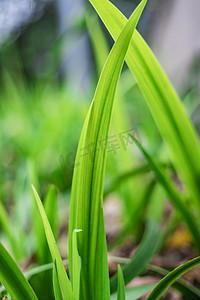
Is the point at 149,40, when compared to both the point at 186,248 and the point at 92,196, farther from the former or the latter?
the point at 92,196

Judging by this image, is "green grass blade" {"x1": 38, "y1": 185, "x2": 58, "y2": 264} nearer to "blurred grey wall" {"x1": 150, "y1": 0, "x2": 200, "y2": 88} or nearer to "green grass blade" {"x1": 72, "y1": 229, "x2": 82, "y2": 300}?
"green grass blade" {"x1": 72, "y1": 229, "x2": 82, "y2": 300}

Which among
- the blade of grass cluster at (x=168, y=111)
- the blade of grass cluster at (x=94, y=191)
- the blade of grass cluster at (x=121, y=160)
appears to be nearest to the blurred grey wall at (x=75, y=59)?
the blade of grass cluster at (x=121, y=160)

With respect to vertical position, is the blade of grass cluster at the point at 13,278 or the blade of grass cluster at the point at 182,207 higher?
the blade of grass cluster at the point at 13,278

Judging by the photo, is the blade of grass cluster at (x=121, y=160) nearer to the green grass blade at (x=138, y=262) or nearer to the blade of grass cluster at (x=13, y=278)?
the green grass blade at (x=138, y=262)

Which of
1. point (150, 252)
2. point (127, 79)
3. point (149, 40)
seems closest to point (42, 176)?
point (127, 79)

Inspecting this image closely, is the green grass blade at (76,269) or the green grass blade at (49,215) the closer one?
the green grass blade at (76,269)
